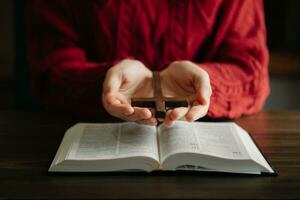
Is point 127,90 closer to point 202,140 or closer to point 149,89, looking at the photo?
point 149,89

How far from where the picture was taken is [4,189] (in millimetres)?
750

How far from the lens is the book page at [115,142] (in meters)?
0.82

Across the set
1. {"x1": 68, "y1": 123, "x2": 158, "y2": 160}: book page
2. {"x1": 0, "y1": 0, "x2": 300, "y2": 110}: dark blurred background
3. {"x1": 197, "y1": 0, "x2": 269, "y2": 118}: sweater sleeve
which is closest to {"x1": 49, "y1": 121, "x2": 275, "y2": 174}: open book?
{"x1": 68, "y1": 123, "x2": 158, "y2": 160}: book page

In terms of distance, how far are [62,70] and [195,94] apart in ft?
1.19

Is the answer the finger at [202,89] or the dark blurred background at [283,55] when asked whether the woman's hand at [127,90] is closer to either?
the finger at [202,89]

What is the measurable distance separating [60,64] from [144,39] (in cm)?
19

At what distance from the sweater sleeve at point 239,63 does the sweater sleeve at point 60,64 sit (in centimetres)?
23

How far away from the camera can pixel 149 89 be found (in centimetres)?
105

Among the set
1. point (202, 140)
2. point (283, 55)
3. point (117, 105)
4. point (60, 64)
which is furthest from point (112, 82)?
point (283, 55)

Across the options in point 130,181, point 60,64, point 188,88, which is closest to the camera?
point 130,181

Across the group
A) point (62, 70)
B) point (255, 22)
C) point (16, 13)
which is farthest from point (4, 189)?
point (16, 13)

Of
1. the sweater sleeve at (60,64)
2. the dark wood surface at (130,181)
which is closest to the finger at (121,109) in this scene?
the dark wood surface at (130,181)

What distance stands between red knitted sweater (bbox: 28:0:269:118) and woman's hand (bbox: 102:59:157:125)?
0.52 feet

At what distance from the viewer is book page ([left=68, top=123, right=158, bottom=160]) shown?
2.69 feet
